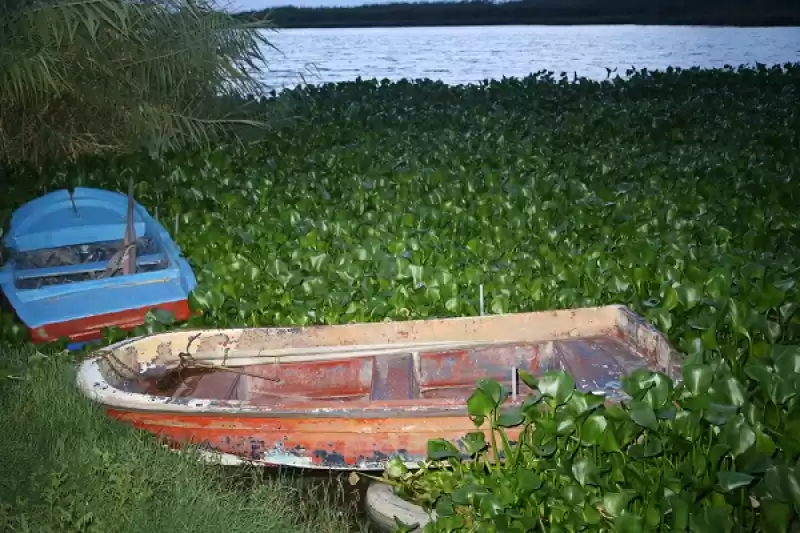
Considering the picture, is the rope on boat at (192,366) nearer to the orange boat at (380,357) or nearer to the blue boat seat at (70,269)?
the orange boat at (380,357)

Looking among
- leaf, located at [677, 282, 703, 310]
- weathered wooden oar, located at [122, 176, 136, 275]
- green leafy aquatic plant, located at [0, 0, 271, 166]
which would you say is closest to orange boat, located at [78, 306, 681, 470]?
leaf, located at [677, 282, 703, 310]

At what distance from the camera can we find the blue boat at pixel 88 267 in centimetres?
410

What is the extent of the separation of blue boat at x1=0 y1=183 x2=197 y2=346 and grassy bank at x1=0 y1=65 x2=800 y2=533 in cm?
24

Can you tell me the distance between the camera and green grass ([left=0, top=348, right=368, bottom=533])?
280cm

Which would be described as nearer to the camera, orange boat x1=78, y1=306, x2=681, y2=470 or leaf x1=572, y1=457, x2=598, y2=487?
leaf x1=572, y1=457, x2=598, y2=487

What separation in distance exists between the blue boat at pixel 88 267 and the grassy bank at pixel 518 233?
0.24 metres

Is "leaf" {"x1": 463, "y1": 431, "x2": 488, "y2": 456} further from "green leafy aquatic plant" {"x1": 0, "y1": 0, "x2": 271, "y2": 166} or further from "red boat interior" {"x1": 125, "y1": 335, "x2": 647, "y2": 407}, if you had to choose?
"green leafy aquatic plant" {"x1": 0, "y1": 0, "x2": 271, "y2": 166}

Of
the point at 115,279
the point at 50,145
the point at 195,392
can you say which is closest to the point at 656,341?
the point at 195,392

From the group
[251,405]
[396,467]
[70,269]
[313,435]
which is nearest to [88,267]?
[70,269]

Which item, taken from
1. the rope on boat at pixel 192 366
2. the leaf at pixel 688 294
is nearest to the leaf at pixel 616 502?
the leaf at pixel 688 294

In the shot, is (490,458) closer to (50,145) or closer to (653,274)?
(653,274)

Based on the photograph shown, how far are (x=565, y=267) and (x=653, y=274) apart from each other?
0.44 meters

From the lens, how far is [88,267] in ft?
15.2

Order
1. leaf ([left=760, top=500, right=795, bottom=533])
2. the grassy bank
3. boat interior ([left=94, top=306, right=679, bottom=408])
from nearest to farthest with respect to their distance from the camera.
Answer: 1. leaf ([left=760, top=500, right=795, bottom=533])
2. the grassy bank
3. boat interior ([left=94, top=306, right=679, bottom=408])
